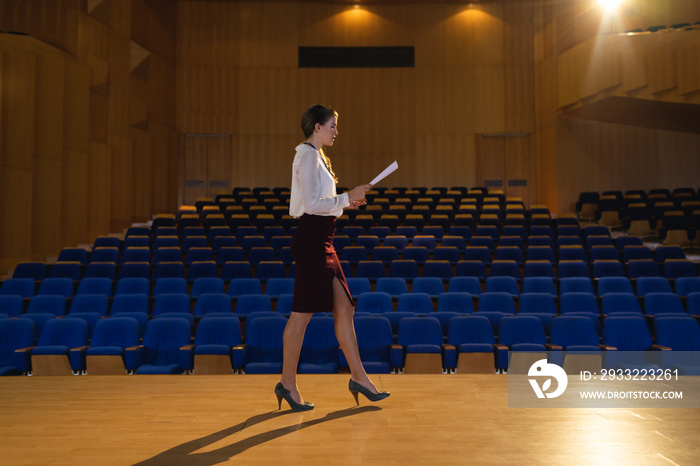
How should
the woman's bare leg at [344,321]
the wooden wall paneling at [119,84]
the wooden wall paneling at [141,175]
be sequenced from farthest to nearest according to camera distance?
the wooden wall paneling at [141,175], the wooden wall paneling at [119,84], the woman's bare leg at [344,321]

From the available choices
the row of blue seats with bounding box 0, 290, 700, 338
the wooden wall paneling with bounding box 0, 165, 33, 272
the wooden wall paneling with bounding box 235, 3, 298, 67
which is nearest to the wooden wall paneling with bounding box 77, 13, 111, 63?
the wooden wall paneling with bounding box 0, 165, 33, 272

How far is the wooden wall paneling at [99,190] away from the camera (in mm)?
7297

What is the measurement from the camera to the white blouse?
176 centimetres

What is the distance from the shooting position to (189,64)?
9961 mm

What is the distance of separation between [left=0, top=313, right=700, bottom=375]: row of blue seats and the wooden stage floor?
141 cm

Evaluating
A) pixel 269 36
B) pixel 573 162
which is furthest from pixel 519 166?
pixel 269 36

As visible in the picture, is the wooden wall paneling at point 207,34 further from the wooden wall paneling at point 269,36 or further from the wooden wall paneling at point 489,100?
the wooden wall paneling at point 489,100

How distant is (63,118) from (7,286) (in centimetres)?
270

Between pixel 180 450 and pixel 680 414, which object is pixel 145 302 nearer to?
pixel 180 450

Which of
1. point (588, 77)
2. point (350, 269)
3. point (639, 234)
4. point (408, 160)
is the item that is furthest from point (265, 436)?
point (408, 160)

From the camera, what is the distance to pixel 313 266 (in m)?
1.80

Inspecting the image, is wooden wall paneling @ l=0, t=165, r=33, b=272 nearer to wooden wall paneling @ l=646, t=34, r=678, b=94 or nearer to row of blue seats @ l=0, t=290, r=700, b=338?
row of blue seats @ l=0, t=290, r=700, b=338

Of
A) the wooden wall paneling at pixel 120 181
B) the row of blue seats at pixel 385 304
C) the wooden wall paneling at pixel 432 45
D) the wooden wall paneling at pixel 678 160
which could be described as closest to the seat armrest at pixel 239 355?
the row of blue seats at pixel 385 304

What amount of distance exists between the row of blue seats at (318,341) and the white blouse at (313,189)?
1783 millimetres
